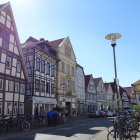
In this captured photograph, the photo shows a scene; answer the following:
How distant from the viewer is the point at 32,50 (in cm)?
3194

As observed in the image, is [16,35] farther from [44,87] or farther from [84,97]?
[84,97]

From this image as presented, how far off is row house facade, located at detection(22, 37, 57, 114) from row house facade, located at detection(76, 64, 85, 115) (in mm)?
13419

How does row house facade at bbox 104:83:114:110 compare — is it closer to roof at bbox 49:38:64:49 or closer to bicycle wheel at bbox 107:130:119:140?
roof at bbox 49:38:64:49

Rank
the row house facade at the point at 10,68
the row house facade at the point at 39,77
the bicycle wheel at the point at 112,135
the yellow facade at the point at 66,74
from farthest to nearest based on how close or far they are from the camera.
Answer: the yellow facade at the point at 66,74, the row house facade at the point at 39,77, the row house facade at the point at 10,68, the bicycle wheel at the point at 112,135

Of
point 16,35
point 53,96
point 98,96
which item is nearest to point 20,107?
point 16,35

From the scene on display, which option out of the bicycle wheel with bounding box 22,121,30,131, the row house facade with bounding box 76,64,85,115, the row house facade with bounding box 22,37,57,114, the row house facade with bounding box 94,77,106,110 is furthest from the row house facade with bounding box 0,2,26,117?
the row house facade with bounding box 94,77,106,110

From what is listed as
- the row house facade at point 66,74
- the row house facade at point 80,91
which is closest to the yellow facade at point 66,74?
the row house facade at point 66,74

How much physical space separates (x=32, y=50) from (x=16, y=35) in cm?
662

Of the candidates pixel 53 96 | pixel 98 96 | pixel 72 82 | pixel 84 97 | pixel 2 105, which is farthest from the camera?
pixel 98 96

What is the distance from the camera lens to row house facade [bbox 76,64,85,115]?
49.4 metres

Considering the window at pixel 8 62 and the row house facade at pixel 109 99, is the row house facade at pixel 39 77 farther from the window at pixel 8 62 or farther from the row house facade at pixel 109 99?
the row house facade at pixel 109 99

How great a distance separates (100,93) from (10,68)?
4608 centimetres

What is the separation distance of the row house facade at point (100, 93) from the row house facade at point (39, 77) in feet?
97.4

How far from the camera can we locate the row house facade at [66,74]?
39.2 meters
